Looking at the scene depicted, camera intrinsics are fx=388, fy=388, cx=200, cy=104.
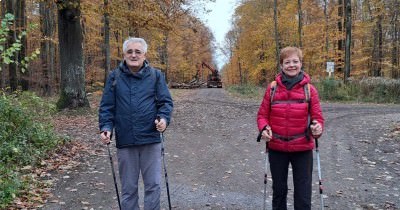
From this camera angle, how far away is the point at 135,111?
14.0 ft

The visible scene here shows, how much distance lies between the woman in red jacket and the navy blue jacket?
3.78 ft

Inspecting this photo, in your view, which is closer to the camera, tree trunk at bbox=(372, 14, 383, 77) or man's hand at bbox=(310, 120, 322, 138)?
man's hand at bbox=(310, 120, 322, 138)

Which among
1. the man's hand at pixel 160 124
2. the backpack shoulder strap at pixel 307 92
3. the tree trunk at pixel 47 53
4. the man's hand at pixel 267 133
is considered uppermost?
the tree trunk at pixel 47 53

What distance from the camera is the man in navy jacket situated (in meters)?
4.26

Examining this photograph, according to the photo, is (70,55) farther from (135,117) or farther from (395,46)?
(395,46)

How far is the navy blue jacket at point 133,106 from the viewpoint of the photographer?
4.26 metres

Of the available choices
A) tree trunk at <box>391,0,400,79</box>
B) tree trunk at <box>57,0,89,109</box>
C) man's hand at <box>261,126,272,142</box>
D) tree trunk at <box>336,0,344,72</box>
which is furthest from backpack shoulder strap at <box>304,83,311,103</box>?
tree trunk at <box>391,0,400,79</box>

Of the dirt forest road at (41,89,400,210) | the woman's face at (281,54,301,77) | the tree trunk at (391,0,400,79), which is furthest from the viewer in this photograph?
the tree trunk at (391,0,400,79)

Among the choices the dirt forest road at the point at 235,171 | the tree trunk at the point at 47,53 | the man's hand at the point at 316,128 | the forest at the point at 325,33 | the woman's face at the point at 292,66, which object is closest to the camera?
the man's hand at the point at 316,128

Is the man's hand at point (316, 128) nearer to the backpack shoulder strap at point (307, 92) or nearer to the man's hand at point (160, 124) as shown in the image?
the backpack shoulder strap at point (307, 92)

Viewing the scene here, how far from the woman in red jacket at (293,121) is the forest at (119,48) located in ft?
11.8

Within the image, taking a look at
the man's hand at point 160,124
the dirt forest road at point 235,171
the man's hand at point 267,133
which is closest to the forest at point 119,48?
the dirt forest road at point 235,171

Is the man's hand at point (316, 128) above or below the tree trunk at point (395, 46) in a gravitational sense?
below

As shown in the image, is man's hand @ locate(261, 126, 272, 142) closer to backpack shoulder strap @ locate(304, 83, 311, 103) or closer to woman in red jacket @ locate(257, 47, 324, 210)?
woman in red jacket @ locate(257, 47, 324, 210)
